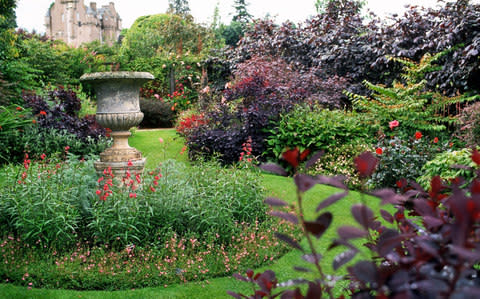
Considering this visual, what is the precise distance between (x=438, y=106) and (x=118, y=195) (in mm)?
6463

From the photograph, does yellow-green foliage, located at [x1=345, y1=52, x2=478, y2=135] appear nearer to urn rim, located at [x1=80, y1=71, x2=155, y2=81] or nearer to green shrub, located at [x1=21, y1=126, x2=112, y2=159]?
urn rim, located at [x1=80, y1=71, x2=155, y2=81]

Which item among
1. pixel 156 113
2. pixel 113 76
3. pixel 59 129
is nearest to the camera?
pixel 113 76

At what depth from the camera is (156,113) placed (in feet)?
44.1

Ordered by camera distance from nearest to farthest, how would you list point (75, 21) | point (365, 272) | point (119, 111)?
point (365, 272)
point (119, 111)
point (75, 21)

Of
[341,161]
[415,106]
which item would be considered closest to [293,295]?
[341,161]

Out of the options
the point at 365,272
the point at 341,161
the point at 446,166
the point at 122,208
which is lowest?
the point at 341,161

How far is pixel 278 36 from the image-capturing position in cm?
1238

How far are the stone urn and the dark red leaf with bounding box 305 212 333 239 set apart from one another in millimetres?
4476

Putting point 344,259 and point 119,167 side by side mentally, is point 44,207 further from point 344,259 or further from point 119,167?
point 344,259

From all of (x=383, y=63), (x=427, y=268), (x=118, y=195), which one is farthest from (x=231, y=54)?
(x=427, y=268)

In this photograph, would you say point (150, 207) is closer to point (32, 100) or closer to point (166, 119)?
point (32, 100)

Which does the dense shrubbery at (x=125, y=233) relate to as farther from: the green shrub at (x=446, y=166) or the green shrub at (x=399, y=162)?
the green shrub at (x=399, y=162)

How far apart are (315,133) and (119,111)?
3989 millimetres

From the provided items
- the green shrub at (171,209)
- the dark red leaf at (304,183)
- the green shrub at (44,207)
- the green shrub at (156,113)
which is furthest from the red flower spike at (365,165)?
the green shrub at (156,113)
